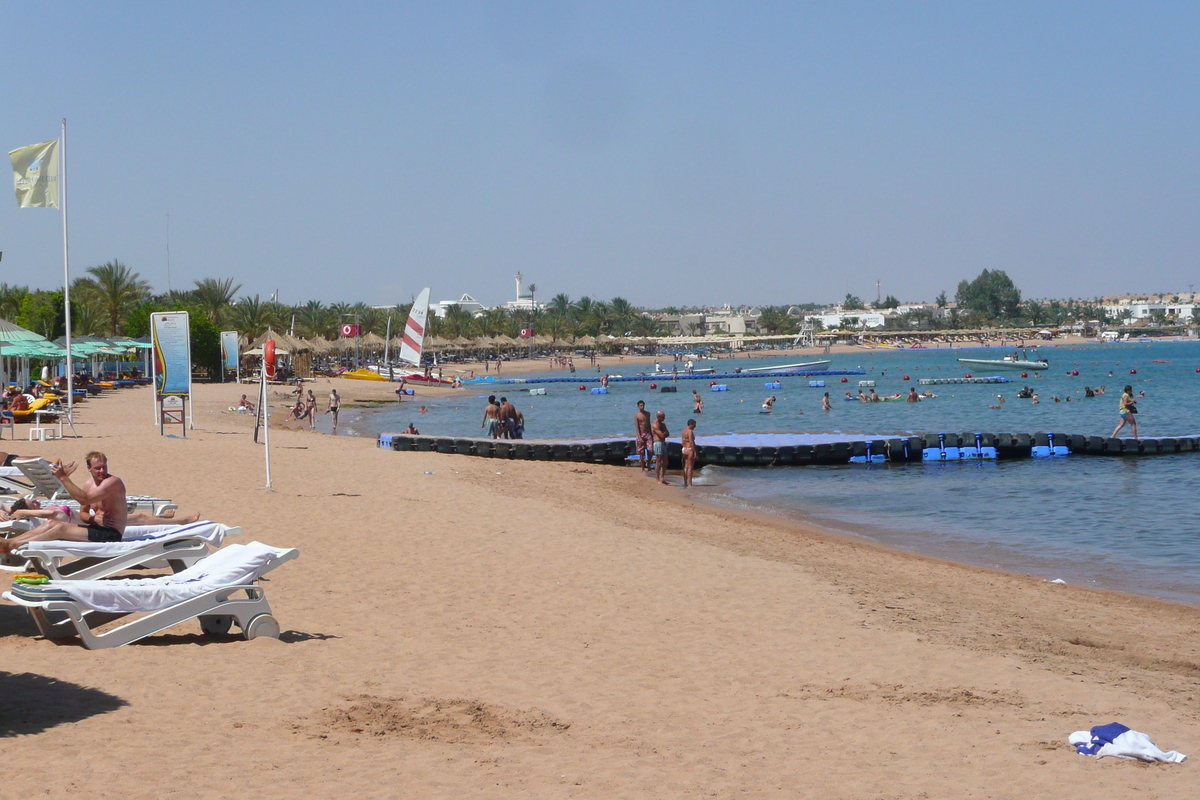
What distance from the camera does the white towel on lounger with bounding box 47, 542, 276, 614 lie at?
724cm

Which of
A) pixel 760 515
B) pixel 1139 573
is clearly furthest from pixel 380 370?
pixel 1139 573

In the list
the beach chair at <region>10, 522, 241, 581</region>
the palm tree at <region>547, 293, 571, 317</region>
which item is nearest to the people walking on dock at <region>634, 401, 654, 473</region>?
the beach chair at <region>10, 522, 241, 581</region>

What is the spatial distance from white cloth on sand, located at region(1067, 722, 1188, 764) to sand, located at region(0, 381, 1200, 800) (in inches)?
5.4

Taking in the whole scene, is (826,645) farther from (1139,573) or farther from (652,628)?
(1139,573)

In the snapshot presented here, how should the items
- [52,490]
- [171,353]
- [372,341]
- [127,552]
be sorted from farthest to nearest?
[372,341] → [171,353] → [52,490] → [127,552]

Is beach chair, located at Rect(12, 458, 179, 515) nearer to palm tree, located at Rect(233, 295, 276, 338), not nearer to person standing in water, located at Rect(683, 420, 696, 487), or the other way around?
person standing in water, located at Rect(683, 420, 696, 487)

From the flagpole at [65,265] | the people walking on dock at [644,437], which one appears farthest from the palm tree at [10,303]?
the people walking on dock at [644,437]

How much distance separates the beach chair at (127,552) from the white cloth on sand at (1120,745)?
6913mm

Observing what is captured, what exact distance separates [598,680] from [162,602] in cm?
323

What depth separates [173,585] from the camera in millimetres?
7578

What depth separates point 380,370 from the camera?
7631cm

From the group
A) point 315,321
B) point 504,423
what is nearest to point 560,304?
point 315,321

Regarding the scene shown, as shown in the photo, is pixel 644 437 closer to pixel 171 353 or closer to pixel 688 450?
pixel 688 450

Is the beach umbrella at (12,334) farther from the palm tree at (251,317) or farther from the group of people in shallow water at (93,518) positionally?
the palm tree at (251,317)
